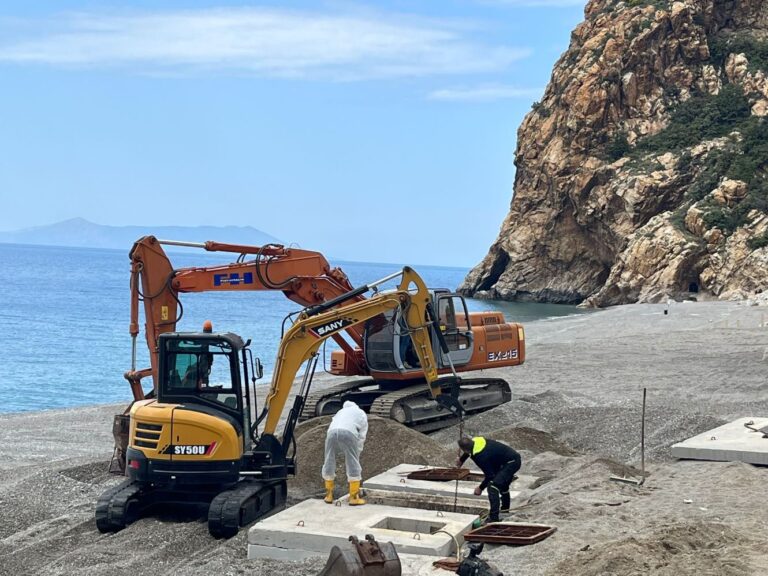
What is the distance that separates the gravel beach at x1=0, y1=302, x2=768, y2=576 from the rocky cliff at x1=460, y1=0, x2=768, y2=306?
121 feet

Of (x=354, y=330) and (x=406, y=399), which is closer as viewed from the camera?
(x=406, y=399)

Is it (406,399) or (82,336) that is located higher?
(406,399)

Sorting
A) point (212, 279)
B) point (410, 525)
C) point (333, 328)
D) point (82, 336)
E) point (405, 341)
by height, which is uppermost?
point (212, 279)

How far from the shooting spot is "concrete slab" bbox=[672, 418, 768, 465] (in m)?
13.8

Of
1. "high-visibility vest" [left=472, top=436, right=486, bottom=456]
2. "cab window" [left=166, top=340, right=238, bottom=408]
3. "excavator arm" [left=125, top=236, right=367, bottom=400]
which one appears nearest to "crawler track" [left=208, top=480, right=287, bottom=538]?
"cab window" [left=166, top=340, right=238, bottom=408]

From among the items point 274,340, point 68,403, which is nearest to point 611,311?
point 274,340

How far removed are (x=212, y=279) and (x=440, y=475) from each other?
5.71 meters

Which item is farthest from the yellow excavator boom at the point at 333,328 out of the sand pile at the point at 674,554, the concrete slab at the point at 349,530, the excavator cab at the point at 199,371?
the sand pile at the point at 674,554

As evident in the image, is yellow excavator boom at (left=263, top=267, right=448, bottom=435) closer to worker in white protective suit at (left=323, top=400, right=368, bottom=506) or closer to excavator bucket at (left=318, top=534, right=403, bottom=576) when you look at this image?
worker in white protective suit at (left=323, top=400, right=368, bottom=506)

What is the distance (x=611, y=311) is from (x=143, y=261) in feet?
144

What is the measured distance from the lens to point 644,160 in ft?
236

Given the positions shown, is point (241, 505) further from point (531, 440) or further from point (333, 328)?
point (531, 440)

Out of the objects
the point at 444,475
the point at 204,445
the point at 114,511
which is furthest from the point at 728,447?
the point at 114,511

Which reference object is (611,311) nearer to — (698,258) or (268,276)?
(698,258)
